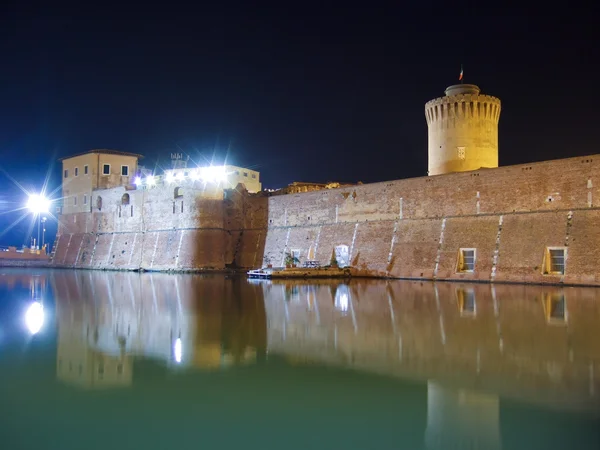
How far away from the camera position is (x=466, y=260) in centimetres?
2052

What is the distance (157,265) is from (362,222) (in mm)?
13291

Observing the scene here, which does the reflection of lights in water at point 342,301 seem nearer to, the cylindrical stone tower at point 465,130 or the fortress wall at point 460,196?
the fortress wall at point 460,196

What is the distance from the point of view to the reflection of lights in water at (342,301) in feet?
39.6

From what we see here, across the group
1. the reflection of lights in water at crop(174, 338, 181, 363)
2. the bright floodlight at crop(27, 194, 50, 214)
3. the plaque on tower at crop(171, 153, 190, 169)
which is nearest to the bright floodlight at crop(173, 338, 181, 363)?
the reflection of lights in water at crop(174, 338, 181, 363)

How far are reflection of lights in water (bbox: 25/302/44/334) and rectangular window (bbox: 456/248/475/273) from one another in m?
14.2

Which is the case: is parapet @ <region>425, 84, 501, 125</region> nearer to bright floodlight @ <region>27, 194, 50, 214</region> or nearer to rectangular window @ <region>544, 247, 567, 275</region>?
rectangular window @ <region>544, 247, 567, 275</region>

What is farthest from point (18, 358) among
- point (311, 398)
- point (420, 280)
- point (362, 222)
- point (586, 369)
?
point (362, 222)

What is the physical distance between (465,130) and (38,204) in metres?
40.3

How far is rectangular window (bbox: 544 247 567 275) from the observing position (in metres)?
17.8

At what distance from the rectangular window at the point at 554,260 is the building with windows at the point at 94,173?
28.9 m

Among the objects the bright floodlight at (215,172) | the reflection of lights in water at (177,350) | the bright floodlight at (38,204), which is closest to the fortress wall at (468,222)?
the reflection of lights in water at (177,350)

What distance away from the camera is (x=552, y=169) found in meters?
18.8

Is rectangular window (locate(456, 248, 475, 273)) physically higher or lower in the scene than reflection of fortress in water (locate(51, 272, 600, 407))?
higher

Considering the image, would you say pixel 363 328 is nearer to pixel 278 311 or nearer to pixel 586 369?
pixel 278 311
